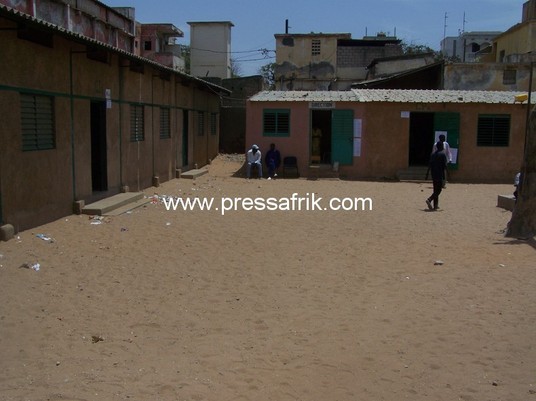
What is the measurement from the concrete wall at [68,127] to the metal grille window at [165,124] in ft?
0.67

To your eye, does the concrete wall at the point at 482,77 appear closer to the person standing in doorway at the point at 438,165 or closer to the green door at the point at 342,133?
the green door at the point at 342,133

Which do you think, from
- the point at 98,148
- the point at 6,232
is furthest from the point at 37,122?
the point at 98,148

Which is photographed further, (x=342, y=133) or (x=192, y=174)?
(x=342, y=133)

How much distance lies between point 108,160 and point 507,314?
9.21 m

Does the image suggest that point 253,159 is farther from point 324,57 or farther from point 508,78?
point 324,57

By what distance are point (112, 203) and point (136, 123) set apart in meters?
3.53

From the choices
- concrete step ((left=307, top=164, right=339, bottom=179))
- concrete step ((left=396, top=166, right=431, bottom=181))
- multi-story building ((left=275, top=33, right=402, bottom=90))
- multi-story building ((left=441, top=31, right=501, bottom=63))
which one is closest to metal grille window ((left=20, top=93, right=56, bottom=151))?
concrete step ((left=307, top=164, right=339, bottom=179))

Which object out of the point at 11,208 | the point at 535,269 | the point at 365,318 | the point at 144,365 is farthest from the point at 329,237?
the point at 144,365

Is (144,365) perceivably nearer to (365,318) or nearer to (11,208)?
(365,318)

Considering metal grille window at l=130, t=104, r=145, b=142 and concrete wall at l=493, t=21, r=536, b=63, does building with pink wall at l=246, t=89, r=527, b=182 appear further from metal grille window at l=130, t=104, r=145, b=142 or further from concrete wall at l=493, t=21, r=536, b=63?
concrete wall at l=493, t=21, r=536, b=63

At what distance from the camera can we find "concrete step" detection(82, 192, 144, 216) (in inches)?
436

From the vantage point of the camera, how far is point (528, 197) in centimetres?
998

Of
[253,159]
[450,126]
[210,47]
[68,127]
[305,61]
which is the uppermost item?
[210,47]

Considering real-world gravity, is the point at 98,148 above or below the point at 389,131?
below
